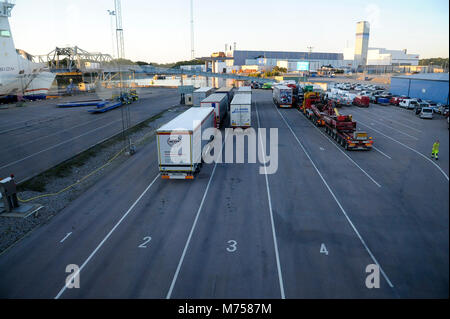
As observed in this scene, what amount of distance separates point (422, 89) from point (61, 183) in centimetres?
5551

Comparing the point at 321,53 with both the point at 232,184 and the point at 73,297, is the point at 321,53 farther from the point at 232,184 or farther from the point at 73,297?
the point at 73,297

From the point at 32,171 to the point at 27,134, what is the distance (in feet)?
48.4

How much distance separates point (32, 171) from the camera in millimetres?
21516

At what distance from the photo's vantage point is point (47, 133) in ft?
111

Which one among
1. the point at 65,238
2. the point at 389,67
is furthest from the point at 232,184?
the point at 389,67

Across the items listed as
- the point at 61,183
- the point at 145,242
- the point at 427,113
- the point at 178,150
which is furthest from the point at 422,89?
the point at 61,183

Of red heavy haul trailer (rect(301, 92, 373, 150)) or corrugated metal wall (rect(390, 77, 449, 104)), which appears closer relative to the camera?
red heavy haul trailer (rect(301, 92, 373, 150))

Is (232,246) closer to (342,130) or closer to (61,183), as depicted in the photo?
(61,183)

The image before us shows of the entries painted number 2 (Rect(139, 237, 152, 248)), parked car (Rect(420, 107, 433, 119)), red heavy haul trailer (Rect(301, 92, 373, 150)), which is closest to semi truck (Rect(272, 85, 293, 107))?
red heavy haul trailer (Rect(301, 92, 373, 150))

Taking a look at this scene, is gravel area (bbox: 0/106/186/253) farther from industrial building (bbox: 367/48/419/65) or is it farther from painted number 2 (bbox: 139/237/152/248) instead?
industrial building (bbox: 367/48/419/65)

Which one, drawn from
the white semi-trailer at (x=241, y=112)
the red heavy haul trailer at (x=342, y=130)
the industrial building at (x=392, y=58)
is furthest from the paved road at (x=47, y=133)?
the industrial building at (x=392, y=58)

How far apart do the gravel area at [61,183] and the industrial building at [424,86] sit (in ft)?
145

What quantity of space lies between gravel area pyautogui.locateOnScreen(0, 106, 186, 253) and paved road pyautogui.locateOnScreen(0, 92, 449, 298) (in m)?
0.76

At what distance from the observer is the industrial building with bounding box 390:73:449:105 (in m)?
45.5
